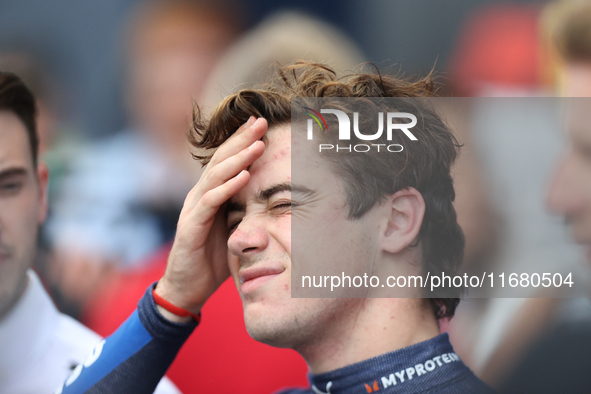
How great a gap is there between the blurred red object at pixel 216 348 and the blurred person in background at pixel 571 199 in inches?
26.5

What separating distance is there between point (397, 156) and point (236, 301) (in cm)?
82

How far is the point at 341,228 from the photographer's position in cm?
105

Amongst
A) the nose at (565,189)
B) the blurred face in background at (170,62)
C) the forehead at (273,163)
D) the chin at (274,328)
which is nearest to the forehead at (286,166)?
the forehead at (273,163)

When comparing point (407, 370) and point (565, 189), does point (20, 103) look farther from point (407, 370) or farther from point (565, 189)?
point (565, 189)

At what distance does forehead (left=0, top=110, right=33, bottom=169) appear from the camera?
1.53m

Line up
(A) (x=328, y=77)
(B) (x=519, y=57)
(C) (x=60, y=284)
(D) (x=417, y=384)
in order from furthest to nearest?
1. (C) (x=60, y=284)
2. (B) (x=519, y=57)
3. (A) (x=328, y=77)
4. (D) (x=417, y=384)

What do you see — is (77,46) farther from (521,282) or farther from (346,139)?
(521,282)

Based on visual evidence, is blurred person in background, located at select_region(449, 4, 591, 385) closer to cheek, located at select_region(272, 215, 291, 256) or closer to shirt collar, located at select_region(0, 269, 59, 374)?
cheek, located at select_region(272, 215, 291, 256)

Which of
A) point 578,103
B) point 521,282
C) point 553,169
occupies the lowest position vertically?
point 521,282

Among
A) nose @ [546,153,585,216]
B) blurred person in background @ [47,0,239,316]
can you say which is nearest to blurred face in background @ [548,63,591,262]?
nose @ [546,153,585,216]

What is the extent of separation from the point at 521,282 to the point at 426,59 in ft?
2.49

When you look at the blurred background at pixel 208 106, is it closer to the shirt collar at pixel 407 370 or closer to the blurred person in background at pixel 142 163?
the blurred person in background at pixel 142 163

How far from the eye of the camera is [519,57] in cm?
159

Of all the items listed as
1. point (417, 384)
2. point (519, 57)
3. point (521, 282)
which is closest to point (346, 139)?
point (417, 384)
